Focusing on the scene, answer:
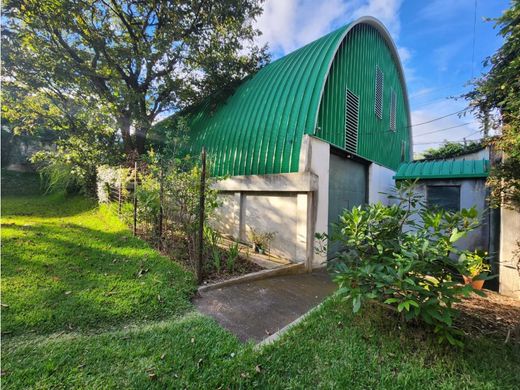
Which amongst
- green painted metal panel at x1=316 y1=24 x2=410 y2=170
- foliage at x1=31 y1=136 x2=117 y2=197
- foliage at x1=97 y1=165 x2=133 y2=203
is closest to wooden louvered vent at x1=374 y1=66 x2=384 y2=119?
green painted metal panel at x1=316 y1=24 x2=410 y2=170

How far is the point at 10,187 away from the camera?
46.7 ft

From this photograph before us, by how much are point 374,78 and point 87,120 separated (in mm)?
11310

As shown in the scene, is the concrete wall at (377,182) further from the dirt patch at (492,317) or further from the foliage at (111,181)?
the foliage at (111,181)

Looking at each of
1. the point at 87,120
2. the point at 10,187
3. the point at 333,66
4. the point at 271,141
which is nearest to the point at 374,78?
the point at 333,66

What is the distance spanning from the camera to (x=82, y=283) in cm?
359

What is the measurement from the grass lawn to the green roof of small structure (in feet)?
19.0

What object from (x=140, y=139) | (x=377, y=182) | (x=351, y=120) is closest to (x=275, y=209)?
(x=351, y=120)

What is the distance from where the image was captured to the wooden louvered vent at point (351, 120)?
24.8ft

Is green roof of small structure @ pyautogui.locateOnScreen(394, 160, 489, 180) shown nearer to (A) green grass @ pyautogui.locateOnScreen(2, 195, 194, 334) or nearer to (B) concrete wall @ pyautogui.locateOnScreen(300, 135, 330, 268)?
(B) concrete wall @ pyautogui.locateOnScreen(300, 135, 330, 268)

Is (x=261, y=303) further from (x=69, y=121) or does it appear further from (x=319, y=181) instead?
(x=69, y=121)

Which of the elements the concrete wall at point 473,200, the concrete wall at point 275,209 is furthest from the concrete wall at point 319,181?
the concrete wall at point 473,200

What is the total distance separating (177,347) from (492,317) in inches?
160

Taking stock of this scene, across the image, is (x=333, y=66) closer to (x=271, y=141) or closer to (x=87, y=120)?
(x=271, y=141)

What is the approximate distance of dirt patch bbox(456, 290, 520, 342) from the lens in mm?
2752
